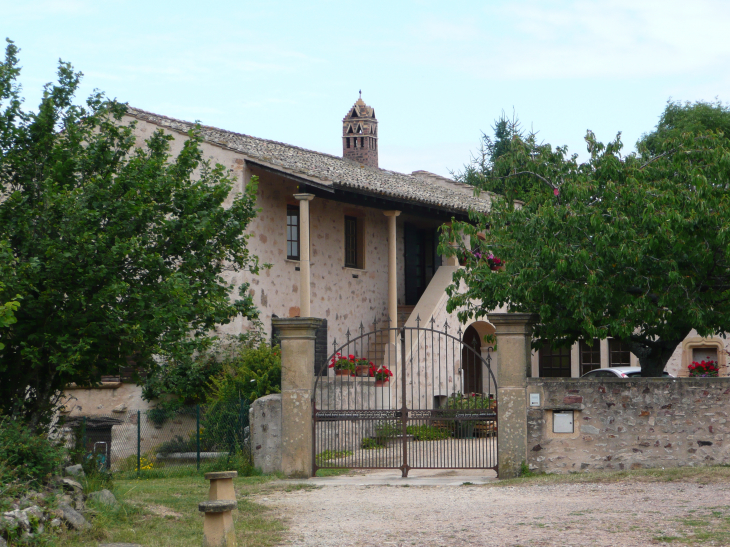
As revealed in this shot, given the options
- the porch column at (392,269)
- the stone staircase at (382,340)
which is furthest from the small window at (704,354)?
the porch column at (392,269)

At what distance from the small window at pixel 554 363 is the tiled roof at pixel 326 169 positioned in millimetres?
4581

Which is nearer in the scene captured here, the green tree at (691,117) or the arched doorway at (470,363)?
the arched doorway at (470,363)

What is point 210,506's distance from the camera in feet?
25.0

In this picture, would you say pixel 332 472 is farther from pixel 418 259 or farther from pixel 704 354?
pixel 704 354

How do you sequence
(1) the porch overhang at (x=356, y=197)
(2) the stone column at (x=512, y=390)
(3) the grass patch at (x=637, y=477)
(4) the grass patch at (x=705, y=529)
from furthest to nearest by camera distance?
1. (1) the porch overhang at (x=356, y=197)
2. (2) the stone column at (x=512, y=390)
3. (3) the grass patch at (x=637, y=477)
4. (4) the grass patch at (x=705, y=529)

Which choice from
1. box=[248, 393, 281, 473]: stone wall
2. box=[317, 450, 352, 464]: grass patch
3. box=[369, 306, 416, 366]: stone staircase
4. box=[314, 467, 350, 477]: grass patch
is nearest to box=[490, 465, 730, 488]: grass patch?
box=[314, 467, 350, 477]: grass patch

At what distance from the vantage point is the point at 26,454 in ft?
28.0

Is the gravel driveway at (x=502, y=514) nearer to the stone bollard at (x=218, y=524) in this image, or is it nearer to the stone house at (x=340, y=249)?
the stone bollard at (x=218, y=524)

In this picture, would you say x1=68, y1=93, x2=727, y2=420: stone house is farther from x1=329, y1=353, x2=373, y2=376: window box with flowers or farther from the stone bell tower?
the stone bell tower

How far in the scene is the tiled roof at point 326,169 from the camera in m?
18.1

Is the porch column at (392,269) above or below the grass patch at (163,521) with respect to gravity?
above

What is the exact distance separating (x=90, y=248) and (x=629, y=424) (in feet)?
24.4

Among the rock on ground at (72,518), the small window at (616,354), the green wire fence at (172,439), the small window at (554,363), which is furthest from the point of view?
the small window at (554,363)

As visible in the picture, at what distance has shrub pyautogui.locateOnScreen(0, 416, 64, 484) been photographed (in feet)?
27.2
